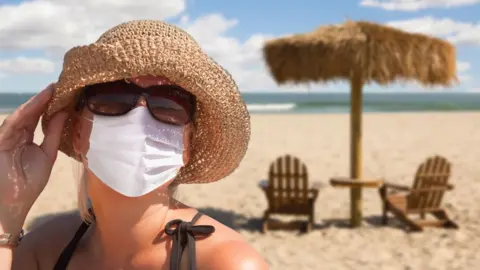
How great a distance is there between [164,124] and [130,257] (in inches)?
16.6

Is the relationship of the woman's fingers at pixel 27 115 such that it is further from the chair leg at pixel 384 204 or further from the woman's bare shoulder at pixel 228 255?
the chair leg at pixel 384 204

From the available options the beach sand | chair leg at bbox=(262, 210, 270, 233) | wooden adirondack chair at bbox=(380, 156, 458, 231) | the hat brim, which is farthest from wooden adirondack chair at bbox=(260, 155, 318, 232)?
Result: the hat brim

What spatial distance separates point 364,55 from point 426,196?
7.25ft

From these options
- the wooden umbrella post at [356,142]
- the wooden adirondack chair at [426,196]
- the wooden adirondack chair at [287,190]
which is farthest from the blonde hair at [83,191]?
the wooden adirondack chair at [426,196]

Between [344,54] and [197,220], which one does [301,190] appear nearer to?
[344,54]

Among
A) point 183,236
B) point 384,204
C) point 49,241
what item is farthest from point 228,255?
point 384,204

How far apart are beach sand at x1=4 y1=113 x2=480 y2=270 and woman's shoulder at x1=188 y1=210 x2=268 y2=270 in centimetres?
40

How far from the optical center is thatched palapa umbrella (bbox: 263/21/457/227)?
5.87m

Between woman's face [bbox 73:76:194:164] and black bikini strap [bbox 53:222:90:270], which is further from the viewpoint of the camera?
black bikini strap [bbox 53:222:90:270]

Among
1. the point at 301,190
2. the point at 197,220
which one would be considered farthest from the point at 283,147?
the point at 197,220

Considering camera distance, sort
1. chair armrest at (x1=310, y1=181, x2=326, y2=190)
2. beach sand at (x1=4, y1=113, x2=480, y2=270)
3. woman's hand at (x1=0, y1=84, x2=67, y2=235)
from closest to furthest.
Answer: woman's hand at (x1=0, y1=84, x2=67, y2=235) < beach sand at (x1=4, y1=113, x2=480, y2=270) < chair armrest at (x1=310, y1=181, x2=326, y2=190)

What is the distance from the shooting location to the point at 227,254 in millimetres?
1427

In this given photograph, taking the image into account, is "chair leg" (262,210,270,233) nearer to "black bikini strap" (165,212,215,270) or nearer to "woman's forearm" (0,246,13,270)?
"black bikini strap" (165,212,215,270)

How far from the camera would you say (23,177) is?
1407 millimetres
